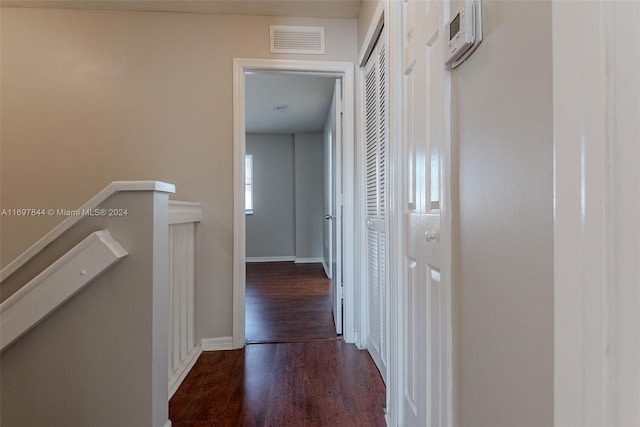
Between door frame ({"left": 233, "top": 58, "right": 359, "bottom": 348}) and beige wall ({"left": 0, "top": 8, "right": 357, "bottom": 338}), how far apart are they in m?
0.05

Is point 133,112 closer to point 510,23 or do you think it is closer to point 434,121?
point 434,121

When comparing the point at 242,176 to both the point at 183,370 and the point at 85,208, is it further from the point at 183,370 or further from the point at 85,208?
the point at 183,370

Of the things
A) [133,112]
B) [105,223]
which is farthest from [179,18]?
[105,223]

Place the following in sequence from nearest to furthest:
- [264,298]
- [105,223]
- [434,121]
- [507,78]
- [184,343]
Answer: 1. [507,78]
2. [434,121]
3. [105,223]
4. [184,343]
5. [264,298]

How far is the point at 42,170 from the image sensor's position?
7.47ft

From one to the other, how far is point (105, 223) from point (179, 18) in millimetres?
1743

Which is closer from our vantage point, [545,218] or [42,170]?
[545,218]

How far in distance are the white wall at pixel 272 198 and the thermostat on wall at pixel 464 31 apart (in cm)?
570

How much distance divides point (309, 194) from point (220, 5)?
430 cm

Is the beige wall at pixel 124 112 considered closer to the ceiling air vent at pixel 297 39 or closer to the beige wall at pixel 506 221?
the ceiling air vent at pixel 297 39

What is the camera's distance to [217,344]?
2326 millimetres

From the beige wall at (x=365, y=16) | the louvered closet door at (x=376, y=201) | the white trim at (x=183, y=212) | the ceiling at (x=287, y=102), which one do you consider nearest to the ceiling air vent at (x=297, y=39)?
the beige wall at (x=365, y=16)

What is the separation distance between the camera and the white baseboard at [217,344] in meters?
2.31

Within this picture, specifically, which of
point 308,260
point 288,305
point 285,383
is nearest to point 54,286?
point 285,383
